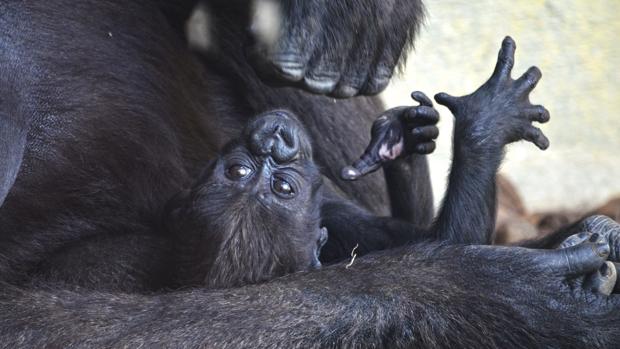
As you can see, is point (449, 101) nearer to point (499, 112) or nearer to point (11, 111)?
point (499, 112)

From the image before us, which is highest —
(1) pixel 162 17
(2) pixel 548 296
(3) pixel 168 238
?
(1) pixel 162 17

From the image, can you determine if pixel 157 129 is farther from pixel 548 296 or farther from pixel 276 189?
pixel 548 296

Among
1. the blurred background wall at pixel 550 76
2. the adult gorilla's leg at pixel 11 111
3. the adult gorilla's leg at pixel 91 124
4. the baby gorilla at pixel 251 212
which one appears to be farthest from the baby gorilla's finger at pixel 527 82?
the blurred background wall at pixel 550 76

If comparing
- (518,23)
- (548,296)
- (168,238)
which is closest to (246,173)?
(168,238)

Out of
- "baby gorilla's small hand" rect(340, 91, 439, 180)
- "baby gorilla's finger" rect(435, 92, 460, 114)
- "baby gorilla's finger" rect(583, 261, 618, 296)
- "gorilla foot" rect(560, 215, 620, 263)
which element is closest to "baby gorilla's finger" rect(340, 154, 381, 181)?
"baby gorilla's small hand" rect(340, 91, 439, 180)

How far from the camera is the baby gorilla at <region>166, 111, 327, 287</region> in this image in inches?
95.7

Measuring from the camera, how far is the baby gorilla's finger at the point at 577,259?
2.15 metres

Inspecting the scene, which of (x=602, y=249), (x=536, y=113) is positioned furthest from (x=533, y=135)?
(x=602, y=249)

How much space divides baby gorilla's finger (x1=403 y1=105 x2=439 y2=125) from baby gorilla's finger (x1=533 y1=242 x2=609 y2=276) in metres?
0.51

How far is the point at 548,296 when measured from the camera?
85.5 inches

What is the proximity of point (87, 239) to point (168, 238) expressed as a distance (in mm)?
181

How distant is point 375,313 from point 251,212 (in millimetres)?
379

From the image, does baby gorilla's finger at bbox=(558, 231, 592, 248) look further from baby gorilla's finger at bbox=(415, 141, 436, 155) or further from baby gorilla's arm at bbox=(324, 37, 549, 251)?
baby gorilla's finger at bbox=(415, 141, 436, 155)

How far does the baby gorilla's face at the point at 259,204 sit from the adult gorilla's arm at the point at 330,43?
140 mm
